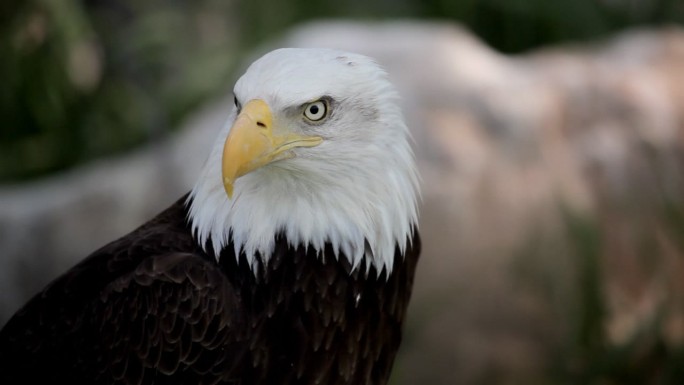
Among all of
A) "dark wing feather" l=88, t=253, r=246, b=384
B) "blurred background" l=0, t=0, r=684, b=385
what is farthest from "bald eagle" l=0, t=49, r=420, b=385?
"blurred background" l=0, t=0, r=684, b=385

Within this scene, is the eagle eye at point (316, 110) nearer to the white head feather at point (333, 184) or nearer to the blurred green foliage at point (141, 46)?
the white head feather at point (333, 184)

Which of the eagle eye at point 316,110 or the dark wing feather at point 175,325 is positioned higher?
the eagle eye at point 316,110

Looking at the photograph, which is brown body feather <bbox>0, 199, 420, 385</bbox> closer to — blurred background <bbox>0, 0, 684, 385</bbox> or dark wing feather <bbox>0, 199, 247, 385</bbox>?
dark wing feather <bbox>0, 199, 247, 385</bbox>

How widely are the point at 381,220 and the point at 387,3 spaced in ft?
15.0

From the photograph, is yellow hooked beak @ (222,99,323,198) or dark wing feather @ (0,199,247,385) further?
dark wing feather @ (0,199,247,385)

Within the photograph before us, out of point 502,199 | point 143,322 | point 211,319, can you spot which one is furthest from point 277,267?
point 502,199

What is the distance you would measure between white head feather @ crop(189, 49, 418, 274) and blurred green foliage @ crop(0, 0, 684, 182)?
3209mm

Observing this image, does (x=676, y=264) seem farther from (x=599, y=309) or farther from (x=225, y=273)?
(x=225, y=273)

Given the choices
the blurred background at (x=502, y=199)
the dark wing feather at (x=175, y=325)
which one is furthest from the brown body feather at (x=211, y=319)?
the blurred background at (x=502, y=199)

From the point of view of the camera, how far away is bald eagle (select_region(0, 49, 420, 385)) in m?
2.92

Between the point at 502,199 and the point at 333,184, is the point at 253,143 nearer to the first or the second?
the point at 333,184

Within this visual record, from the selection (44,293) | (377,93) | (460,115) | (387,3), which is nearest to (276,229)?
(377,93)

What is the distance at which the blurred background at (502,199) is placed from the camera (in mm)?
5477

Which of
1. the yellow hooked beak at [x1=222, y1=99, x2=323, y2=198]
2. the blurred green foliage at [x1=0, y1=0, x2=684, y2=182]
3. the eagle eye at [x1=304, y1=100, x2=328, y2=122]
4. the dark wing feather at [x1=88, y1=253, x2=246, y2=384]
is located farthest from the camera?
the blurred green foliage at [x1=0, y1=0, x2=684, y2=182]
